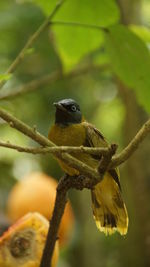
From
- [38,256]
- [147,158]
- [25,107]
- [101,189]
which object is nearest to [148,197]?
[147,158]

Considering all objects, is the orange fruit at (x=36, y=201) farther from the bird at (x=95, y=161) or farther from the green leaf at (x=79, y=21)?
the green leaf at (x=79, y=21)

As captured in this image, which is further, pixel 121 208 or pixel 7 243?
pixel 121 208

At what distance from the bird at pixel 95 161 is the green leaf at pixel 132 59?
0.13 m

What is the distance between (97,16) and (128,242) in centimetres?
101

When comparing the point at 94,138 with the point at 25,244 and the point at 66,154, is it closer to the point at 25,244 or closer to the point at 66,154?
the point at 25,244

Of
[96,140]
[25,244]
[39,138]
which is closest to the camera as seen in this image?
[39,138]

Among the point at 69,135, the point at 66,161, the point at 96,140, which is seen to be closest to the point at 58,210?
the point at 66,161

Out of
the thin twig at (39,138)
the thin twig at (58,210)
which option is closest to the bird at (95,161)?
the thin twig at (58,210)

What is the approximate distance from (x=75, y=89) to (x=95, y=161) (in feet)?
4.01

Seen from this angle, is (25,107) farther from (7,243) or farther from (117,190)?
(7,243)

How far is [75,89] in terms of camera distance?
8.12 feet

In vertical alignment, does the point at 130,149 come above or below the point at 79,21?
below

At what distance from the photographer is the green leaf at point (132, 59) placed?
1166mm

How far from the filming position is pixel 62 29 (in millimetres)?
1408
